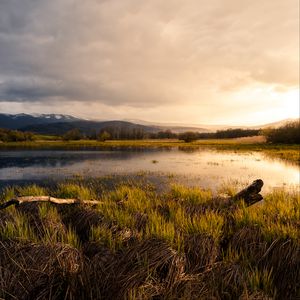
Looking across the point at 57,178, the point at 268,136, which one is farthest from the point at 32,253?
the point at 268,136

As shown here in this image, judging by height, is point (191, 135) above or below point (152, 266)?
above

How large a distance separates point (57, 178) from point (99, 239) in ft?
68.5

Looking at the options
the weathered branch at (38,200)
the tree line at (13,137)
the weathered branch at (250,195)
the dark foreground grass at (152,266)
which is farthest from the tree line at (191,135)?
the dark foreground grass at (152,266)

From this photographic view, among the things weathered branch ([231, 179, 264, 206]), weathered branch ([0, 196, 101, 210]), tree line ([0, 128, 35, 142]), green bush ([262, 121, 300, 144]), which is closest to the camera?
weathered branch ([0, 196, 101, 210])

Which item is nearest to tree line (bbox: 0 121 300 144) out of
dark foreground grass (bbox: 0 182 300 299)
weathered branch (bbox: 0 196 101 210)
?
weathered branch (bbox: 0 196 101 210)

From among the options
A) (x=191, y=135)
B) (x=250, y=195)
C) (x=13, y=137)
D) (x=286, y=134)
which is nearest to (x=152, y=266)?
(x=250, y=195)

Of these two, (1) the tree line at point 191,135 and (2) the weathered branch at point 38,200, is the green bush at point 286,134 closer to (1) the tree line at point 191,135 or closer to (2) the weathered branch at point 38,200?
(1) the tree line at point 191,135

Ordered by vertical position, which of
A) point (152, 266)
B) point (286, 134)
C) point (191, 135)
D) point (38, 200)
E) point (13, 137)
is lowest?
point (152, 266)

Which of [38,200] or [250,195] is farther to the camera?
[250,195]

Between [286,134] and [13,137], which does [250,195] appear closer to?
[286,134]

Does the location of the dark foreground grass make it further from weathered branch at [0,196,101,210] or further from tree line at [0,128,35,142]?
tree line at [0,128,35,142]

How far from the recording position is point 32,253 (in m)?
6.10

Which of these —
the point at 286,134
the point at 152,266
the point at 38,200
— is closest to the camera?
the point at 152,266

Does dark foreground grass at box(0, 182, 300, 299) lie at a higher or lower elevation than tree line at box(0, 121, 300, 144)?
lower
